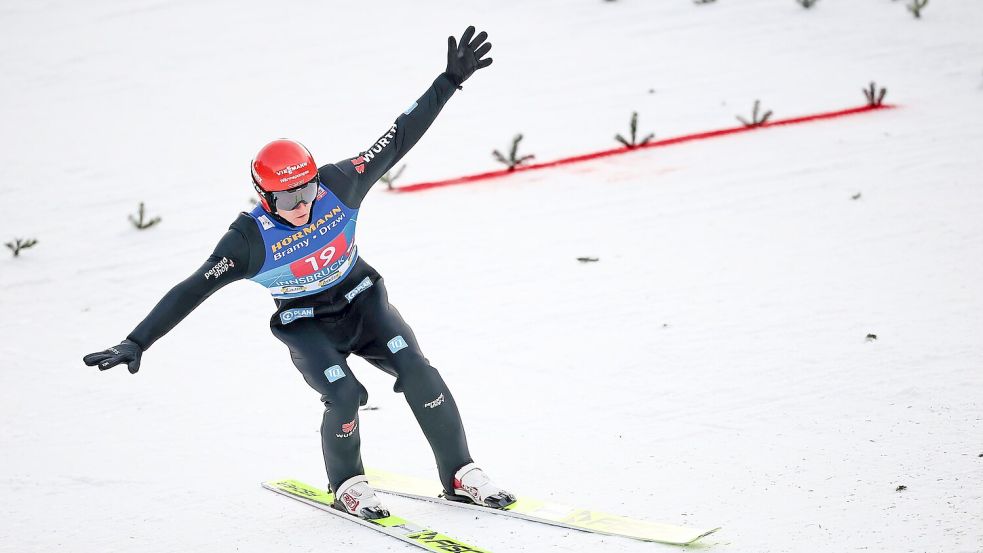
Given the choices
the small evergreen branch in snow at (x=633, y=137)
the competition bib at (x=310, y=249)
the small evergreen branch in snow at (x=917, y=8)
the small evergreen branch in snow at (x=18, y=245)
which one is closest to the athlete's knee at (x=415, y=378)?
the competition bib at (x=310, y=249)

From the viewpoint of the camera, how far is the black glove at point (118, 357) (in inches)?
165

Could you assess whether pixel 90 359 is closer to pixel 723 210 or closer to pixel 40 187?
pixel 723 210

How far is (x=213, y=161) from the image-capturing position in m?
10.4

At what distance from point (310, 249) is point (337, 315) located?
0.35 meters

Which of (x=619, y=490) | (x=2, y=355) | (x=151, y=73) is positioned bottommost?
(x=619, y=490)

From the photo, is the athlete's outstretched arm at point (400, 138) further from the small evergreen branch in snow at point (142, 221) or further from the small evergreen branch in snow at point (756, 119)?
the small evergreen branch in snow at point (756, 119)

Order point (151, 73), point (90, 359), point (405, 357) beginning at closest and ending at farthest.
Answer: point (90, 359)
point (405, 357)
point (151, 73)

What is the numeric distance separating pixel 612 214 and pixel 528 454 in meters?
3.41

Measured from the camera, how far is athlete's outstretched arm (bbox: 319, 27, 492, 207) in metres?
4.94

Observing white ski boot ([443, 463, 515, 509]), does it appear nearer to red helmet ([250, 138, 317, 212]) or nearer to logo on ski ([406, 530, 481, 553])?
logo on ski ([406, 530, 481, 553])

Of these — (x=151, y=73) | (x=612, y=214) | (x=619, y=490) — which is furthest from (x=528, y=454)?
(x=151, y=73)

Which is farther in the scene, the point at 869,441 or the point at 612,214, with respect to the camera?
the point at 612,214

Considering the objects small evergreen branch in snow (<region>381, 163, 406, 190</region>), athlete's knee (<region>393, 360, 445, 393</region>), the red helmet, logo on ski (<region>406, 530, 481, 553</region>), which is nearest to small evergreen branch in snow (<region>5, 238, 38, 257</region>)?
small evergreen branch in snow (<region>381, 163, 406, 190</region>)

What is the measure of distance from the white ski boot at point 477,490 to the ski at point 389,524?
0.30 meters
